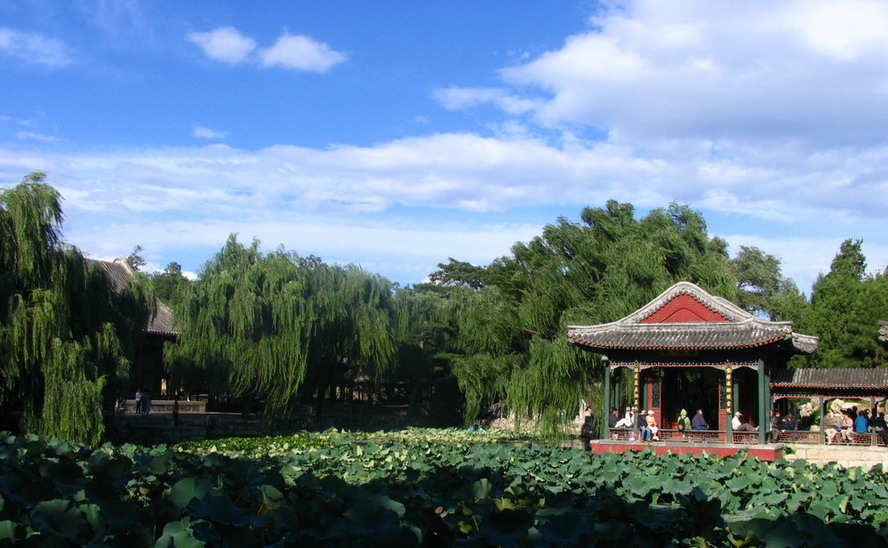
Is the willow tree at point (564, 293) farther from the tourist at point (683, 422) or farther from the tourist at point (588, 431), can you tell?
the tourist at point (683, 422)

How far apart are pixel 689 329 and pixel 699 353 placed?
0.65 m

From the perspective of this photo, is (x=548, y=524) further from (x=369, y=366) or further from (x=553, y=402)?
(x=369, y=366)

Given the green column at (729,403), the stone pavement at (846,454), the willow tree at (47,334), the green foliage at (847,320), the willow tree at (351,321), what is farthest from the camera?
the green foliage at (847,320)

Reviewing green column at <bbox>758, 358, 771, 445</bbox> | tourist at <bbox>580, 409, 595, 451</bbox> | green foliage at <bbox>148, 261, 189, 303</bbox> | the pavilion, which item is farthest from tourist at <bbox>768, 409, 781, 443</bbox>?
green foliage at <bbox>148, 261, 189, 303</bbox>

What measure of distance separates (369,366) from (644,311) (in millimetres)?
10057

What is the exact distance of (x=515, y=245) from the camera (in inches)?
1097

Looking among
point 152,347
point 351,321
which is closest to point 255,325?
point 351,321

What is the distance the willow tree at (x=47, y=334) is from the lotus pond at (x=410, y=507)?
19.3ft

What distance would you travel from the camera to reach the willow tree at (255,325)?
23.3 metres

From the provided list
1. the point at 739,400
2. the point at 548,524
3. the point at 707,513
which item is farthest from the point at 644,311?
the point at 548,524

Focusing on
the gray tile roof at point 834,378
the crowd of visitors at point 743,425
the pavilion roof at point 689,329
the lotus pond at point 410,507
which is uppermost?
the pavilion roof at point 689,329

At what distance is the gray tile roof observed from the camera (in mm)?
18031

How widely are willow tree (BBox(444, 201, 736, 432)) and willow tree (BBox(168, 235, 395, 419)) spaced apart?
4.99 meters

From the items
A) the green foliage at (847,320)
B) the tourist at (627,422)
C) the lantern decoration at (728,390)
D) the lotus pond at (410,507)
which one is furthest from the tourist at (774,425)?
the green foliage at (847,320)
